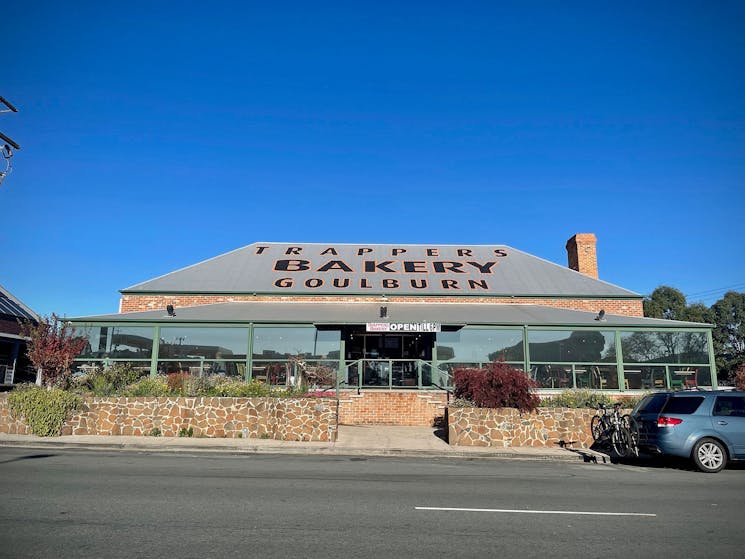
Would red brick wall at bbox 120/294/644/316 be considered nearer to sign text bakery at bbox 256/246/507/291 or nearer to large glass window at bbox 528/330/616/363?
sign text bakery at bbox 256/246/507/291

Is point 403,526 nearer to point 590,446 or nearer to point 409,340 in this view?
point 590,446

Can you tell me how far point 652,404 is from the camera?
449 inches

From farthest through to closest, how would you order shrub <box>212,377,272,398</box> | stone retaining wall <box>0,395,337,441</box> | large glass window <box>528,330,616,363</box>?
1. large glass window <box>528,330,616,363</box>
2. shrub <box>212,377,272,398</box>
3. stone retaining wall <box>0,395,337,441</box>

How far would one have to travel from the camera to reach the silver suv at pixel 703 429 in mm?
10367

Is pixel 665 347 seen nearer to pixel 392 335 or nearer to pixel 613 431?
pixel 613 431

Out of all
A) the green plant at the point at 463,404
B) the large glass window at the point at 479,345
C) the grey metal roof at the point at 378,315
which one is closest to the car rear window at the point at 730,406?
the green plant at the point at 463,404

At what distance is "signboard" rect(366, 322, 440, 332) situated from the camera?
1805 cm

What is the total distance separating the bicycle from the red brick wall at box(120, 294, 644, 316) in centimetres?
881

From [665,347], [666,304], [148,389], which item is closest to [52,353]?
[148,389]

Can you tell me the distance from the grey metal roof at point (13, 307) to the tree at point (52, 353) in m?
16.9

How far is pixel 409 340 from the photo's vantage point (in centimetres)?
2341

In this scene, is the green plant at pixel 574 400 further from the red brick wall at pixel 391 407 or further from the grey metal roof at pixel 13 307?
the grey metal roof at pixel 13 307

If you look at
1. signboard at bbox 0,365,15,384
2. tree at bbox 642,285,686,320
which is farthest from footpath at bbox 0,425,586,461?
tree at bbox 642,285,686,320

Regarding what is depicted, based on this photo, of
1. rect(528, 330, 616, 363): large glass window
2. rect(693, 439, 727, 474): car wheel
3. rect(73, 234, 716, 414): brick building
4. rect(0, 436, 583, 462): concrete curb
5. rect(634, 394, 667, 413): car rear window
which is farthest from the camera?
rect(528, 330, 616, 363): large glass window
